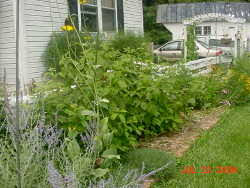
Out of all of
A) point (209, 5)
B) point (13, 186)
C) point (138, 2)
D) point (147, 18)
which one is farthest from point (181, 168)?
point (147, 18)

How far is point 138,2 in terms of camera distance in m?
11.6

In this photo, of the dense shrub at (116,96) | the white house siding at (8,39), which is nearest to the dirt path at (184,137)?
the dense shrub at (116,96)

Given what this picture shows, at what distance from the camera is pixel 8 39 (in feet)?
24.0

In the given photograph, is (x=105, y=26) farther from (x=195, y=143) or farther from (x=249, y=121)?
(x=195, y=143)

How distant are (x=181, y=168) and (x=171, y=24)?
945 inches

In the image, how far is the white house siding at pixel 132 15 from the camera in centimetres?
1055

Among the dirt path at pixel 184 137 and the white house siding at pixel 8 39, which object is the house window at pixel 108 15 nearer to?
the white house siding at pixel 8 39

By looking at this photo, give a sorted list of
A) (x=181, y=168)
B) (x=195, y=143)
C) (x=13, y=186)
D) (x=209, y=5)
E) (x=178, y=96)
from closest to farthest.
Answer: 1. (x=13, y=186)
2. (x=181, y=168)
3. (x=195, y=143)
4. (x=178, y=96)
5. (x=209, y=5)

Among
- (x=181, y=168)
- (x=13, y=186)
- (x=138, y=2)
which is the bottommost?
(x=181, y=168)

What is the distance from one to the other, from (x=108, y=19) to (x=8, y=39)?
3.37 metres

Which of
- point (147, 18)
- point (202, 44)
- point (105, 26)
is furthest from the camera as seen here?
point (147, 18)

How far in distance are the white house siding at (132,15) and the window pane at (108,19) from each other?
692 millimetres
